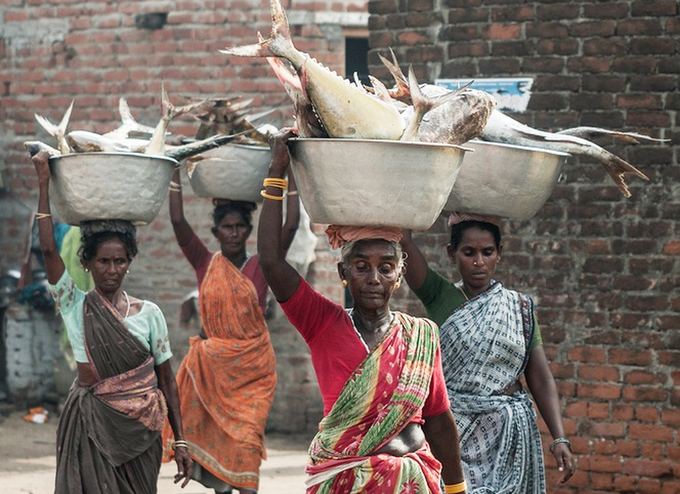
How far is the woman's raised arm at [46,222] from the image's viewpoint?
5.66 m

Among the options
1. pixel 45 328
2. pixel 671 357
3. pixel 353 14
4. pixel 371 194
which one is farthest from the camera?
pixel 45 328

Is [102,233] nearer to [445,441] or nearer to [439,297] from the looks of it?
[439,297]

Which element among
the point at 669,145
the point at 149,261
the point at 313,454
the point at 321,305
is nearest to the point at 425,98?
the point at 321,305

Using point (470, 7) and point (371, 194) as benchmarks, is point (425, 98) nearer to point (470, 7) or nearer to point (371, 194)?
point (371, 194)

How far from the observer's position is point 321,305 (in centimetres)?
436

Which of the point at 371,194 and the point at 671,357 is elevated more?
the point at 371,194

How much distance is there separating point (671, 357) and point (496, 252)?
2175 mm

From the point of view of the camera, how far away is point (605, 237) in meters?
7.55

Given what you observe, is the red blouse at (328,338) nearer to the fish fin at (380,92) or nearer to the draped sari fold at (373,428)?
the draped sari fold at (373,428)

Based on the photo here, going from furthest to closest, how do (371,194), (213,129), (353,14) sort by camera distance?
1. (353,14)
2. (213,129)
3. (371,194)

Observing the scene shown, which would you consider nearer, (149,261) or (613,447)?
(613,447)

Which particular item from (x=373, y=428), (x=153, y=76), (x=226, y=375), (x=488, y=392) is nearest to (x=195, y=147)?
(x=488, y=392)

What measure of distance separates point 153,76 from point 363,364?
22.6ft

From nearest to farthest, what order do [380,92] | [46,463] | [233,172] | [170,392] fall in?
[380,92] → [170,392] → [233,172] → [46,463]
